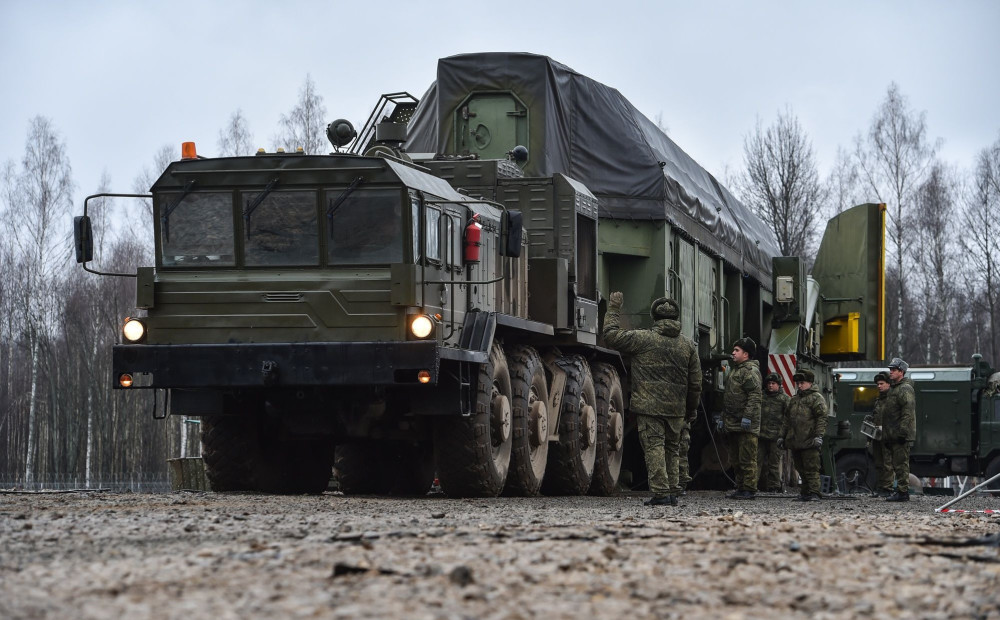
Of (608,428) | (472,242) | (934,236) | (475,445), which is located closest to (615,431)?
(608,428)

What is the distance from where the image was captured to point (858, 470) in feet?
93.9

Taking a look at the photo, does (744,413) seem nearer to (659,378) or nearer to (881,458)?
(881,458)

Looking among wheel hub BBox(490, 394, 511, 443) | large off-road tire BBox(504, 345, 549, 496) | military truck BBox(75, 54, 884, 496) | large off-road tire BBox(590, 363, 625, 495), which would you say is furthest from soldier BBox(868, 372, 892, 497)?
wheel hub BBox(490, 394, 511, 443)

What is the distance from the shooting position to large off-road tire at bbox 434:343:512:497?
1272cm

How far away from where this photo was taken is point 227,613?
201 inches

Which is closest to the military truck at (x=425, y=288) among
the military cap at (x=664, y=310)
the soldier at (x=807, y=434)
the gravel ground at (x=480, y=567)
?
the military cap at (x=664, y=310)

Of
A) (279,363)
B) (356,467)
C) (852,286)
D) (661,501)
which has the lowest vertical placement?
(661,501)

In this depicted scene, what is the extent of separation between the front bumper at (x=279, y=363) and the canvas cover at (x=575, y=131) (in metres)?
4.90

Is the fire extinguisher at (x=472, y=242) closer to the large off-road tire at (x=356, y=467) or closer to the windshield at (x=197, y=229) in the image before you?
the windshield at (x=197, y=229)

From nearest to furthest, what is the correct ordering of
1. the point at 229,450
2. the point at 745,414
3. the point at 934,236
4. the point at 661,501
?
the point at 661,501 → the point at 229,450 → the point at 745,414 → the point at 934,236

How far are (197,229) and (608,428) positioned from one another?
5487 mm

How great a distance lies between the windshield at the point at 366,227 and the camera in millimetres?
12547

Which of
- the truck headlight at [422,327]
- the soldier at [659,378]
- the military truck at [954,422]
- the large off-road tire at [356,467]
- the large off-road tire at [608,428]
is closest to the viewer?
the truck headlight at [422,327]

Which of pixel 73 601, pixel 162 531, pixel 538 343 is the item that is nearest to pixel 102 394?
pixel 538 343
